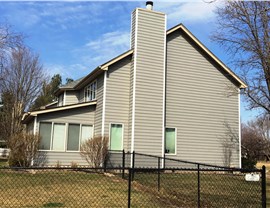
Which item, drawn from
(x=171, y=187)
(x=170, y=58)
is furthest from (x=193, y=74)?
(x=171, y=187)

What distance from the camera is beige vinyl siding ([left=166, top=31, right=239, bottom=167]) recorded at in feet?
64.0

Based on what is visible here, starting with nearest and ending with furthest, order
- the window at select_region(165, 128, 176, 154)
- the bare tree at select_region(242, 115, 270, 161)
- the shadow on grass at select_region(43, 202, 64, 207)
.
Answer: the shadow on grass at select_region(43, 202, 64, 207) → the window at select_region(165, 128, 176, 154) → the bare tree at select_region(242, 115, 270, 161)

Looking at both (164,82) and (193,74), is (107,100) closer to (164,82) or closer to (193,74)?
(164,82)

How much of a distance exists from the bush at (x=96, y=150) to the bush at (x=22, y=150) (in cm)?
267

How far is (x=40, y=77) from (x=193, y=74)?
2322 cm

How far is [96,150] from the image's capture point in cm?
1716

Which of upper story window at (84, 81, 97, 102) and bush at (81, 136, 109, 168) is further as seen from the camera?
upper story window at (84, 81, 97, 102)

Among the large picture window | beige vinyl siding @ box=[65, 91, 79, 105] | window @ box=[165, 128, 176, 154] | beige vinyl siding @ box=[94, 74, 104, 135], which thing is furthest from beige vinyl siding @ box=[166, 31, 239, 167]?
beige vinyl siding @ box=[65, 91, 79, 105]

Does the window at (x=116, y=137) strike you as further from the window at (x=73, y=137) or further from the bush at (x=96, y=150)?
the window at (x=73, y=137)

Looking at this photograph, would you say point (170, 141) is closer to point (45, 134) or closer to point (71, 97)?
point (45, 134)

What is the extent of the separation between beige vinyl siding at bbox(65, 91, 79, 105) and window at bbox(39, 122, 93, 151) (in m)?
6.81

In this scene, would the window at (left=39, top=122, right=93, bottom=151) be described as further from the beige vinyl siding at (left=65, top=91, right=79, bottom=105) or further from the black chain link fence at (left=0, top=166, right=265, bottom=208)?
the beige vinyl siding at (left=65, top=91, right=79, bottom=105)

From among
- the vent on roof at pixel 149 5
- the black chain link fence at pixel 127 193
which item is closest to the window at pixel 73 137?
the black chain link fence at pixel 127 193

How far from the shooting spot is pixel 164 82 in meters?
19.0
